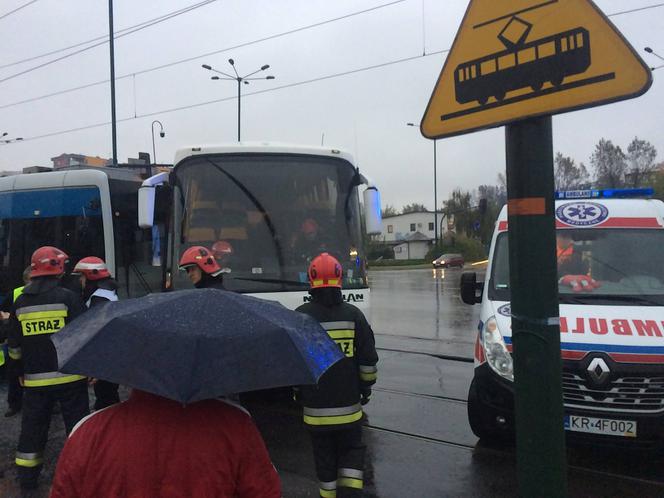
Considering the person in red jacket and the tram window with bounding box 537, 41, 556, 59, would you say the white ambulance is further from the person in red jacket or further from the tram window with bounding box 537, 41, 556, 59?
the person in red jacket

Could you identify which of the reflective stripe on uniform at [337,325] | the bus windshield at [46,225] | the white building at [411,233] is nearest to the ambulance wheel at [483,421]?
the reflective stripe on uniform at [337,325]

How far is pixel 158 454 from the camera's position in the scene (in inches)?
72.1

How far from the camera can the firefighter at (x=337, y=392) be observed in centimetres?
400

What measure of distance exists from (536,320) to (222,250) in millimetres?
4989

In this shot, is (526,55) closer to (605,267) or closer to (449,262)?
(605,267)

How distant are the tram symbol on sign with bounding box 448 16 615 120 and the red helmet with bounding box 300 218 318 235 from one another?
4.64 m

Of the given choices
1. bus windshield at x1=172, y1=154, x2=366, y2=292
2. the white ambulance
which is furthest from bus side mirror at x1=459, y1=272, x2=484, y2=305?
bus windshield at x1=172, y1=154, x2=366, y2=292

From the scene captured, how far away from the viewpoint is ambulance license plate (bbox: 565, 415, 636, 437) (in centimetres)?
452

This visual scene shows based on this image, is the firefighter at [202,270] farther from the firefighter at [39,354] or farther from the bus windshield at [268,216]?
the bus windshield at [268,216]

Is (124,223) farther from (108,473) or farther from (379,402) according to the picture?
(108,473)

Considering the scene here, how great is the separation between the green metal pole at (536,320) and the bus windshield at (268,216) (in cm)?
467

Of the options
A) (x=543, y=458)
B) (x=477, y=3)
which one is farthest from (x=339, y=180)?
(x=543, y=458)

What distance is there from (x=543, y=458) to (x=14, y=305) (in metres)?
4.45

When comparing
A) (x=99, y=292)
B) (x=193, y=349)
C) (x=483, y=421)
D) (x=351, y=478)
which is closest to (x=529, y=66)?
(x=193, y=349)
